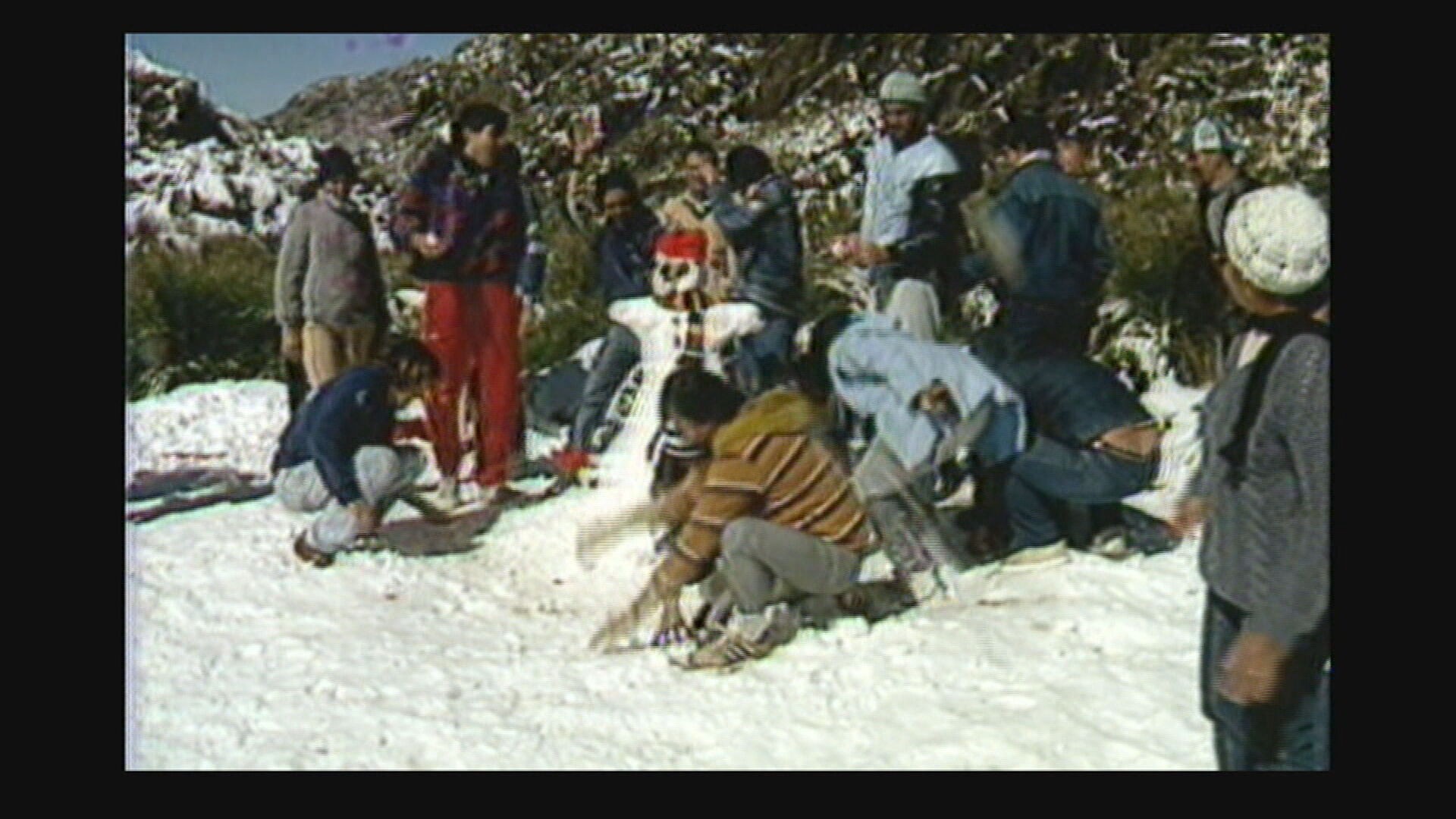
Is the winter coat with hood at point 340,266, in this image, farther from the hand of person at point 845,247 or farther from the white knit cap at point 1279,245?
the white knit cap at point 1279,245

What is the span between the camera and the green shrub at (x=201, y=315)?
196 inches

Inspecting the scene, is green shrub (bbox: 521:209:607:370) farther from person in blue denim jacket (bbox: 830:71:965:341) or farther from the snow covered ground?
person in blue denim jacket (bbox: 830:71:965:341)

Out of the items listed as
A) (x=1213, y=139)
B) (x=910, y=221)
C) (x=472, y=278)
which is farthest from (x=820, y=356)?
(x=1213, y=139)

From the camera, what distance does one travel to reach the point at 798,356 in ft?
16.3

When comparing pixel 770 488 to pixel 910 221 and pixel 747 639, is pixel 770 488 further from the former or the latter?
pixel 910 221

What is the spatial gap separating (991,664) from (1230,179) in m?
1.40

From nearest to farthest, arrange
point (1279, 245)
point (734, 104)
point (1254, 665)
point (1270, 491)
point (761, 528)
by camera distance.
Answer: point (1254, 665) → point (1270, 491) → point (1279, 245) → point (761, 528) → point (734, 104)

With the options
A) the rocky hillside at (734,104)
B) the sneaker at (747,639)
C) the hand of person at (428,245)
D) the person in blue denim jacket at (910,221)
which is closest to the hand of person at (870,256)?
the person in blue denim jacket at (910,221)

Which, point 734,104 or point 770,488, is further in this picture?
point 734,104

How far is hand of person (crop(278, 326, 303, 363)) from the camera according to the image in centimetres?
504

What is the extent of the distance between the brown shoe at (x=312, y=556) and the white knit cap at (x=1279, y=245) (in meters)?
2.38

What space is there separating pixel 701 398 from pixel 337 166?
3.68 feet

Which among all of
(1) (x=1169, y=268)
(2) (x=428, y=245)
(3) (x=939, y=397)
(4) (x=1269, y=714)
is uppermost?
(1) (x=1169, y=268)
